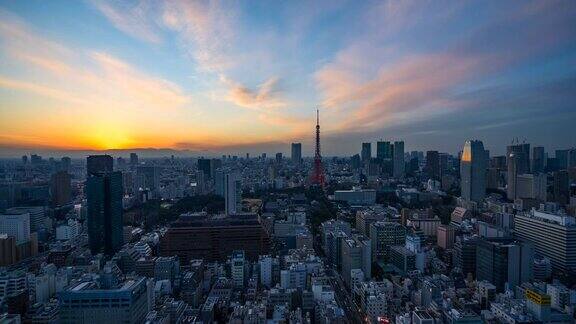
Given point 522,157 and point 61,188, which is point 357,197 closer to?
point 522,157

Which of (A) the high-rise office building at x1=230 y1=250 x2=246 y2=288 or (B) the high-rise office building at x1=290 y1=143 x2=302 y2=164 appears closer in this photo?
(A) the high-rise office building at x1=230 y1=250 x2=246 y2=288

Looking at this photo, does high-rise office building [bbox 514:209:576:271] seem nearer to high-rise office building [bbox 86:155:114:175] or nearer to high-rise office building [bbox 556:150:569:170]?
high-rise office building [bbox 556:150:569:170]

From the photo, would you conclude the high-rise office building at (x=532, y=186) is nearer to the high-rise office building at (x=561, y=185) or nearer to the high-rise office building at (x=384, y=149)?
the high-rise office building at (x=561, y=185)

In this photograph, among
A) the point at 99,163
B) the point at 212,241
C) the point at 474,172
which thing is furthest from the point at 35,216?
the point at 474,172

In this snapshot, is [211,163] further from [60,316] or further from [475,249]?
[60,316]

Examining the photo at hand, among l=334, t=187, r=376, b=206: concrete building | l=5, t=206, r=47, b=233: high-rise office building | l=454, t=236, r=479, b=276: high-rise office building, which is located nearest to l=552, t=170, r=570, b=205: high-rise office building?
l=334, t=187, r=376, b=206: concrete building

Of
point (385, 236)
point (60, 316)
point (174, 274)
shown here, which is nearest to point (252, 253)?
point (174, 274)
